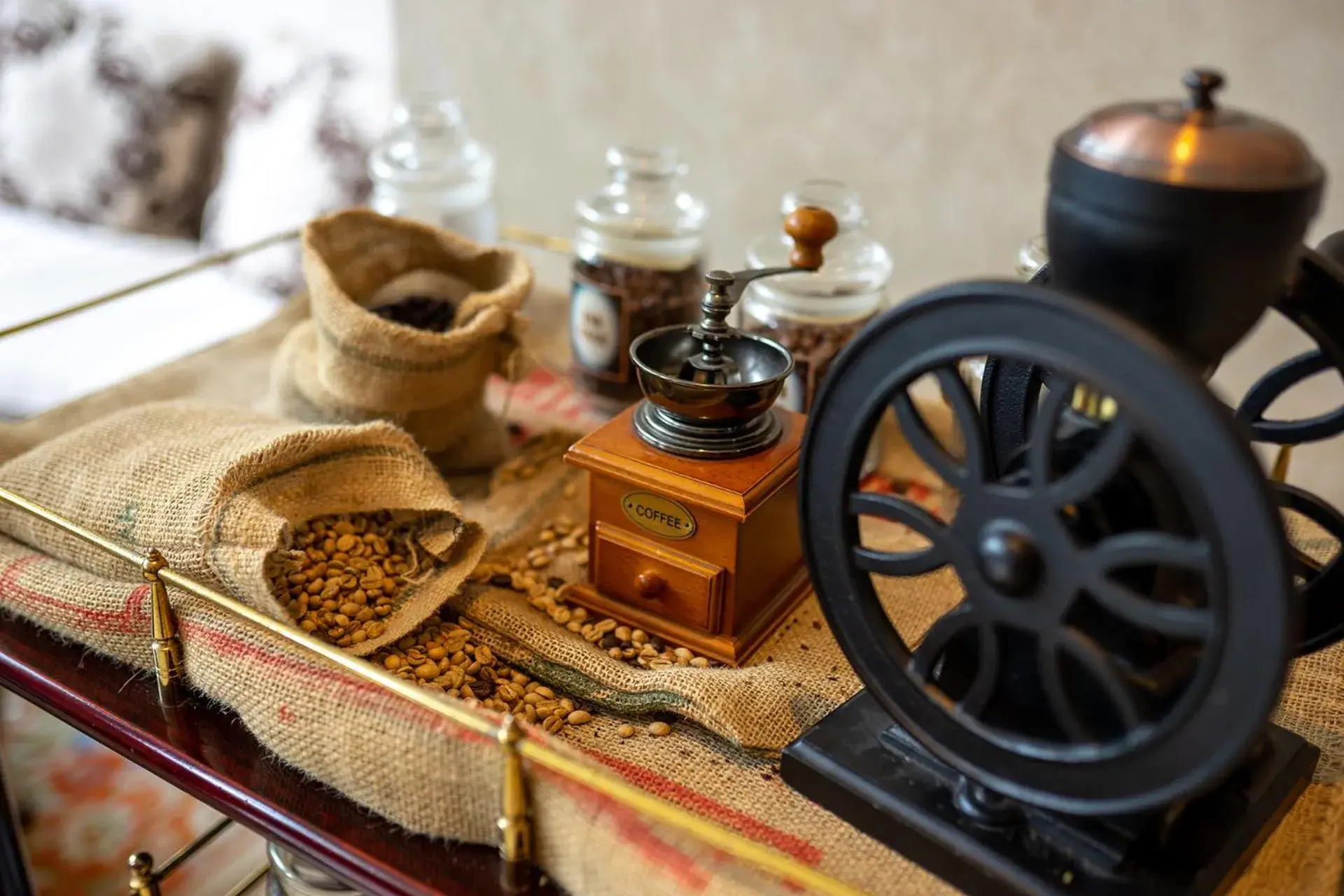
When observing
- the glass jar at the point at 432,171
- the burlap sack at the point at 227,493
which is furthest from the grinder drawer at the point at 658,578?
the glass jar at the point at 432,171

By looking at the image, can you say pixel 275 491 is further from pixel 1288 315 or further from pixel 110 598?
pixel 1288 315

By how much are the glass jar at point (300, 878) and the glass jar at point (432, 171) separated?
845 mm

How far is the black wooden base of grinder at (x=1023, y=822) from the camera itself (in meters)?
0.73

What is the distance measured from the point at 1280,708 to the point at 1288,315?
0.36 metres

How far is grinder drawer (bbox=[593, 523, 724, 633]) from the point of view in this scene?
98 cm

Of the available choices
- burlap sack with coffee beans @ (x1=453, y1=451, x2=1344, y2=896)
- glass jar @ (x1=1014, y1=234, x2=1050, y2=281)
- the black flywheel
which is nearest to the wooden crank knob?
glass jar @ (x1=1014, y1=234, x2=1050, y2=281)

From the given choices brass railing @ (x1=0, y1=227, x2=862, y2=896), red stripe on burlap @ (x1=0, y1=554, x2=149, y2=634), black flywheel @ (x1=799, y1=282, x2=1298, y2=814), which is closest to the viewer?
black flywheel @ (x1=799, y1=282, x2=1298, y2=814)

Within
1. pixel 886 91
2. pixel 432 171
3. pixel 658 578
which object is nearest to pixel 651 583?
pixel 658 578

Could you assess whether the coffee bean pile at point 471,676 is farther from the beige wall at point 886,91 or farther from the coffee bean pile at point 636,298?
the beige wall at point 886,91

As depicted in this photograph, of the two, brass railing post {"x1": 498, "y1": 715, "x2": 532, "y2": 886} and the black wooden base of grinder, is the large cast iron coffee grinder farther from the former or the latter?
brass railing post {"x1": 498, "y1": 715, "x2": 532, "y2": 886}

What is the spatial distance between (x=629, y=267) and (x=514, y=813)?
0.73m

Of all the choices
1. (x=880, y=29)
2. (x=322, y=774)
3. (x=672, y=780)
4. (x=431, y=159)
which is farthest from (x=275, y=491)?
(x=880, y=29)

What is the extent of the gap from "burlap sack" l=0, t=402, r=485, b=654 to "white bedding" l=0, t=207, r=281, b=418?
0.99m

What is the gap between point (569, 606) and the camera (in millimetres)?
1067
